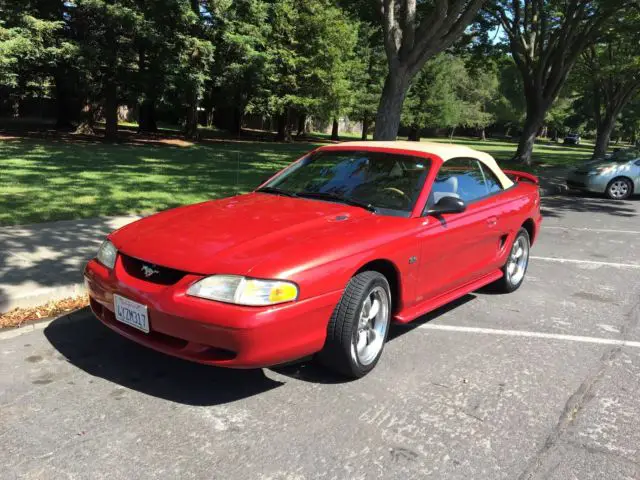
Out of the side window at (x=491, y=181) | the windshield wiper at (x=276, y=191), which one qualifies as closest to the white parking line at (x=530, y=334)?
the side window at (x=491, y=181)

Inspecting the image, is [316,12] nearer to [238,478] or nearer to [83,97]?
[83,97]

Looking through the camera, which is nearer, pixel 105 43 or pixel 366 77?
pixel 105 43

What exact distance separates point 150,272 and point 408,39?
1067cm

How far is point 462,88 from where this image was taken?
2272 inches

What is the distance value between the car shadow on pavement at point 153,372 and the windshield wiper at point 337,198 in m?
1.42

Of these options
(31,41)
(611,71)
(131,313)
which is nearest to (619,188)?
(131,313)

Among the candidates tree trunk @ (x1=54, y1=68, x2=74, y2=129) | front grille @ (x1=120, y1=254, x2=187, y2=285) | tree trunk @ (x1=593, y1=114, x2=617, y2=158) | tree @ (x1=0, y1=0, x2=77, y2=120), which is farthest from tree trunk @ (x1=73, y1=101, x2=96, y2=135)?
tree trunk @ (x1=593, y1=114, x2=617, y2=158)

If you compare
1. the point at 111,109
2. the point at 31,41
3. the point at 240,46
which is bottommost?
the point at 111,109

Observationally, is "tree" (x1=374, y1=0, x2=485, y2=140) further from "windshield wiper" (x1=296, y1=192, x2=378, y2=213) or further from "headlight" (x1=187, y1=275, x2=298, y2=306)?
"headlight" (x1=187, y1=275, x2=298, y2=306)

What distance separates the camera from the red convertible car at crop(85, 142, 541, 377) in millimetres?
3139

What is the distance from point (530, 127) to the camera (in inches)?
886

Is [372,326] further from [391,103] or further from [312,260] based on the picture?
[391,103]

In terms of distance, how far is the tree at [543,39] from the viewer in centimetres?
1964

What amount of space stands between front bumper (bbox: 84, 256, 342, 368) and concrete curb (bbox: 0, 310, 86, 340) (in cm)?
133
